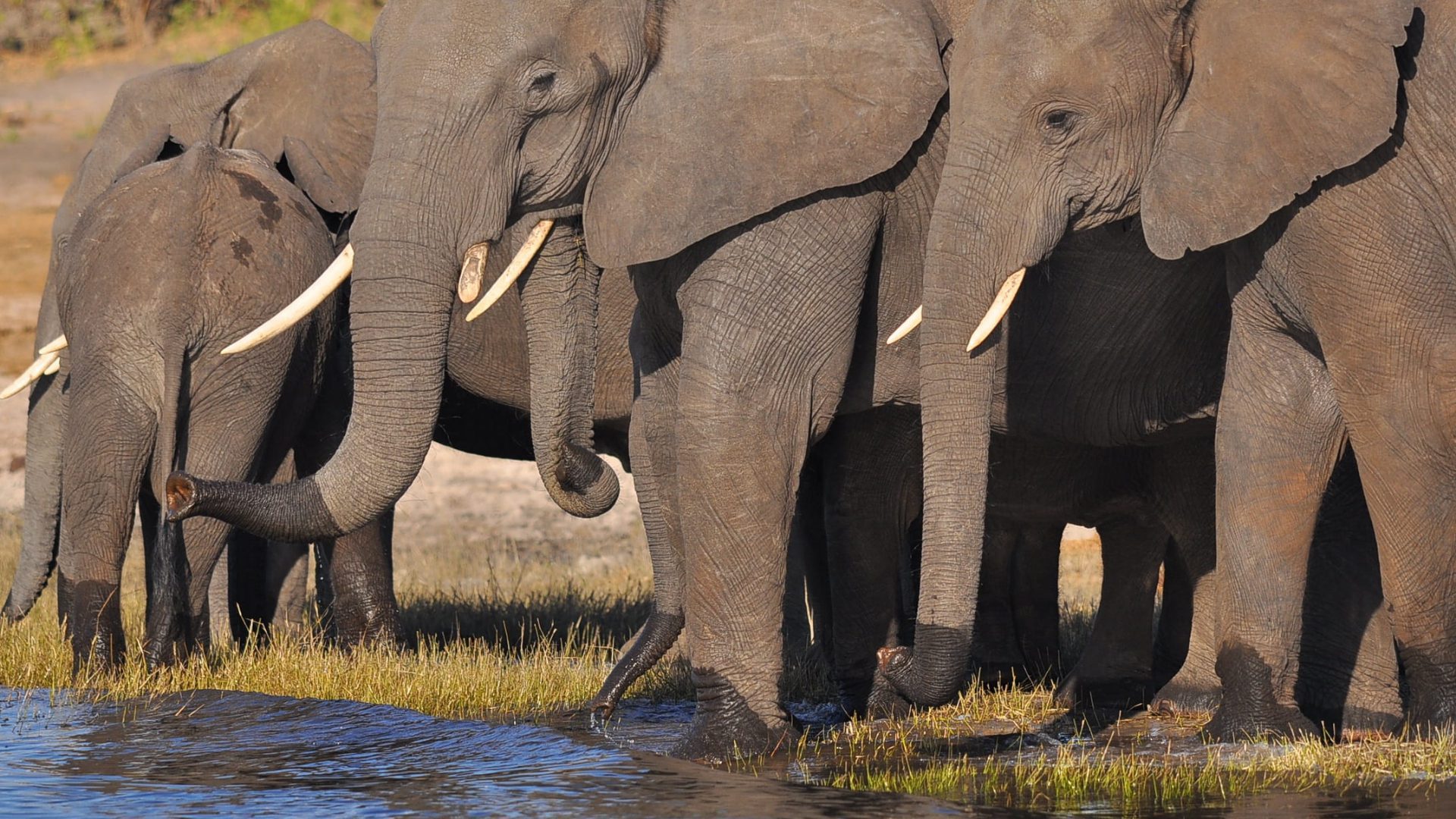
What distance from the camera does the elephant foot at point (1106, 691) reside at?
756 cm

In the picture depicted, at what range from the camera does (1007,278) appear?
5984 millimetres

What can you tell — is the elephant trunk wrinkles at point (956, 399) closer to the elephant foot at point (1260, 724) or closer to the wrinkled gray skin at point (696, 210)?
the wrinkled gray skin at point (696, 210)

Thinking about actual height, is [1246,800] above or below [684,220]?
below

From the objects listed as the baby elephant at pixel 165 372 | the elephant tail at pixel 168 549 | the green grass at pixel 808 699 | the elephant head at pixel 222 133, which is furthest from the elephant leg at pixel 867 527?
the elephant head at pixel 222 133

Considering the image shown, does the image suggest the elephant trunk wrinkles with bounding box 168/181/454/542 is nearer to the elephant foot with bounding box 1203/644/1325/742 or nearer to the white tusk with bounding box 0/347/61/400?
the elephant foot with bounding box 1203/644/1325/742

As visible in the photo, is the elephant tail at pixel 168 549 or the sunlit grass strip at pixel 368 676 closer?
the sunlit grass strip at pixel 368 676

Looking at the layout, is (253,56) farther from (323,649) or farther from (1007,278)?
(1007,278)

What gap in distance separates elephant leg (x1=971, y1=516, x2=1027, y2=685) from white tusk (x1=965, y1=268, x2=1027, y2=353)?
223 cm

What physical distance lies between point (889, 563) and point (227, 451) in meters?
2.35

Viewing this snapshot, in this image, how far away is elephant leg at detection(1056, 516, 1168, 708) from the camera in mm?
7605

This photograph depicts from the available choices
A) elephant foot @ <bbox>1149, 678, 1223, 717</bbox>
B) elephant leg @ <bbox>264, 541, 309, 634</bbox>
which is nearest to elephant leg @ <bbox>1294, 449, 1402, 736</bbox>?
elephant foot @ <bbox>1149, 678, 1223, 717</bbox>

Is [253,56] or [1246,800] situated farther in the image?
[253,56]

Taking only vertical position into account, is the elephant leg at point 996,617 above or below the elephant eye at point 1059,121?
below

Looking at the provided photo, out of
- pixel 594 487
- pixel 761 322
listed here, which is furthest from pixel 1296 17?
pixel 594 487
